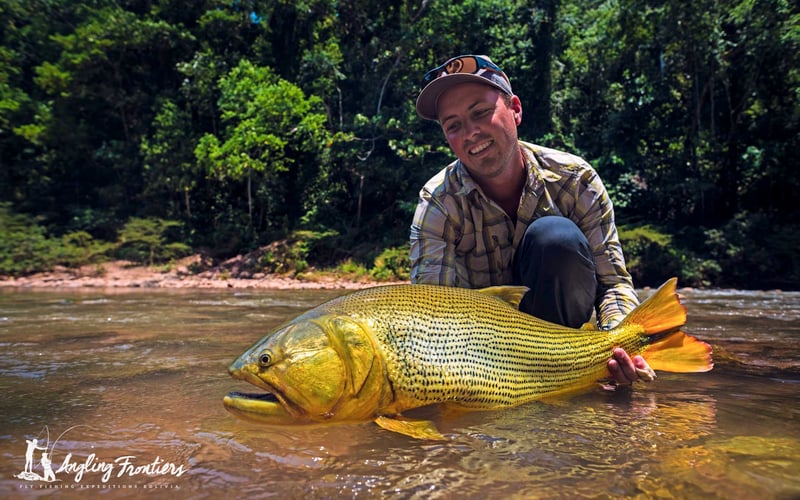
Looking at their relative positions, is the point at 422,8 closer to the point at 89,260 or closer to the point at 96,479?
the point at 89,260

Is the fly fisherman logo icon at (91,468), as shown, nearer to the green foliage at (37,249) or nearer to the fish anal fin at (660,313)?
the fish anal fin at (660,313)

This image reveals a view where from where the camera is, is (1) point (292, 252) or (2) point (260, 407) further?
(1) point (292, 252)

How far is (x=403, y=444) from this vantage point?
1.73 metres

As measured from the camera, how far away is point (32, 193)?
22.8 meters

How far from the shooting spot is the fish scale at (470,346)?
191 centimetres

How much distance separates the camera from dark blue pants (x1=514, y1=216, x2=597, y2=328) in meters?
2.80

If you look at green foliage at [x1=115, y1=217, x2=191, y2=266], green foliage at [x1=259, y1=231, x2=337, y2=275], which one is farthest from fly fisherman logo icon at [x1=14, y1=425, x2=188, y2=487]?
green foliage at [x1=115, y1=217, x2=191, y2=266]

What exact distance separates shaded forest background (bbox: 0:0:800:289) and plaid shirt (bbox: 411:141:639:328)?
12.3 meters

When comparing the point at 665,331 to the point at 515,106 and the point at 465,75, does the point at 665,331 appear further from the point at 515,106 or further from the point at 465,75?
the point at 465,75

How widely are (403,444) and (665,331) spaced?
1.53m

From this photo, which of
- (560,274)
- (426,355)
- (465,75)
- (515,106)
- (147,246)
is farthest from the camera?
(147,246)

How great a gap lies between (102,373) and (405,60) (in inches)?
693

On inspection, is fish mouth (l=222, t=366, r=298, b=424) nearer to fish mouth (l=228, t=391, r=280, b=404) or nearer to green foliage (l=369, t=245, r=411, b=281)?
fish mouth (l=228, t=391, r=280, b=404)

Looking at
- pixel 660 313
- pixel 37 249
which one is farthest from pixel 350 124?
pixel 660 313
